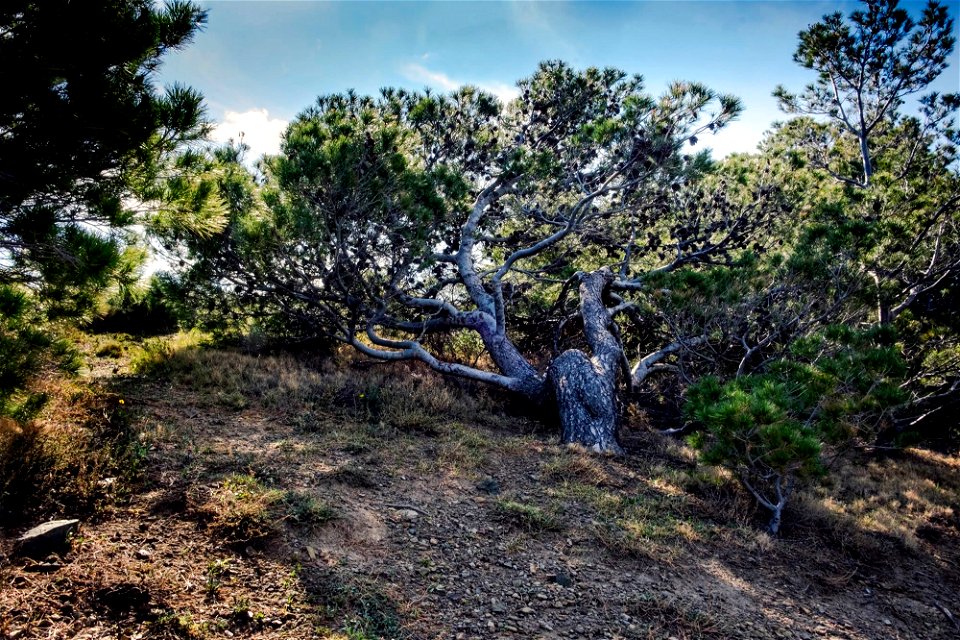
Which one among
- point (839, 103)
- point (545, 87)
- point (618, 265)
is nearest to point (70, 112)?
point (545, 87)

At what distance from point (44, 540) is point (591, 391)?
631 centimetres

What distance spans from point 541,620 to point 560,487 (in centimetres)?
223

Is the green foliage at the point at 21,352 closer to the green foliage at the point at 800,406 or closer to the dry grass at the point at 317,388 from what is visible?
the dry grass at the point at 317,388

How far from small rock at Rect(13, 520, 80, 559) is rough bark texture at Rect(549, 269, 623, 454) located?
5628 mm

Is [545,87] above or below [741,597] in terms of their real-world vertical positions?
above

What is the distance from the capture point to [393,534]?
4082 millimetres

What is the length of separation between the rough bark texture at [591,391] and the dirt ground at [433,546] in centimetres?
54

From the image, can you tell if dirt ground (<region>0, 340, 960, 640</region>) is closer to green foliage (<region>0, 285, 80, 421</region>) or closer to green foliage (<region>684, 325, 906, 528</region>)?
green foliage (<region>684, 325, 906, 528</region>)

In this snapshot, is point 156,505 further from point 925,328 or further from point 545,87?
point 925,328

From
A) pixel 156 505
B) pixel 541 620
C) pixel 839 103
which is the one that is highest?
pixel 839 103

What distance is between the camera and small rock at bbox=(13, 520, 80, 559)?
3.04 meters

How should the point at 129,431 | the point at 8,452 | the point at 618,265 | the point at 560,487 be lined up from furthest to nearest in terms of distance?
the point at 618,265 → the point at 560,487 → the point at 129,431 → the point at 8,452

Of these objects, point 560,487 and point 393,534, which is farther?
point 560,487

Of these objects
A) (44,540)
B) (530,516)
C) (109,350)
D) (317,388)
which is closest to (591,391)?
(530,516)
